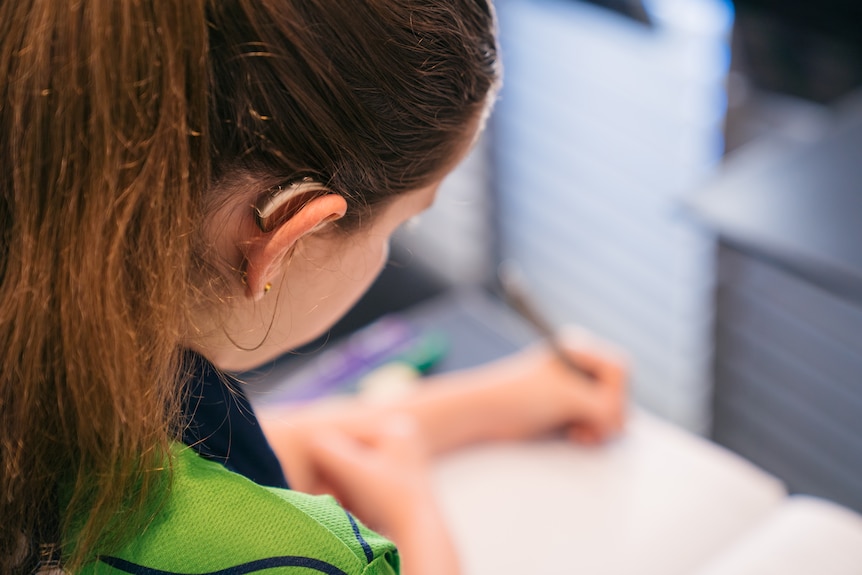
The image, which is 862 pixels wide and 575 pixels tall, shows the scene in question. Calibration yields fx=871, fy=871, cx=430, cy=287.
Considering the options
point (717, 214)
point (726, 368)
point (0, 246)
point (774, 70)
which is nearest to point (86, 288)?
point (0, 246)

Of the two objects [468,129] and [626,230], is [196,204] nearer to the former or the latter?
[468,129]

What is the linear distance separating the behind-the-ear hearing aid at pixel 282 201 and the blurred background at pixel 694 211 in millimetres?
195

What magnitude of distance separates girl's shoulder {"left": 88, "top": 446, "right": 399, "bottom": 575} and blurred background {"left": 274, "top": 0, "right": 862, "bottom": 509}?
0.72 feet

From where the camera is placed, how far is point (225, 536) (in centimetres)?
38

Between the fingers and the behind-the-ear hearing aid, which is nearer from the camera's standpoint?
the behind-the-ear hearing aid

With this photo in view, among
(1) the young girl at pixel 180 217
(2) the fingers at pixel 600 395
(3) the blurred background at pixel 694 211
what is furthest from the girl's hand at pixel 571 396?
(1) the young girl at pixel 180 217

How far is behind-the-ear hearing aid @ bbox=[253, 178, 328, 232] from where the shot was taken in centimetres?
36

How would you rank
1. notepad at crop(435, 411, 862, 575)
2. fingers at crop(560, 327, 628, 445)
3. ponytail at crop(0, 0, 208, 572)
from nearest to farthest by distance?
ponytail at crop(0, 0, 208, 572) → notepad at crop(435, 411, 862, 575) → fingers at crop(560, 327, 628, 445)

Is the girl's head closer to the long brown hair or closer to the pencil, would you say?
the long brown hair

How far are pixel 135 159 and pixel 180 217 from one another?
0.03m

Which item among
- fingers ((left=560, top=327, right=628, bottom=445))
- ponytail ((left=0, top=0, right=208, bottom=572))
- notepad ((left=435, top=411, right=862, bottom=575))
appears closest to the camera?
ponytail ((left=0, top=0, right=208, bottom=572))

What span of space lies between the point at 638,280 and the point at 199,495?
1.05 m

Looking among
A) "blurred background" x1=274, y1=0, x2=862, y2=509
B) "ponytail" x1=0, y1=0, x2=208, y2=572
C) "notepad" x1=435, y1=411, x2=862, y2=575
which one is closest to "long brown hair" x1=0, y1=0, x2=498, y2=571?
"ponytail" x1=0, y1=0, x2=208, y2=572

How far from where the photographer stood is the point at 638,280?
1344 mm
